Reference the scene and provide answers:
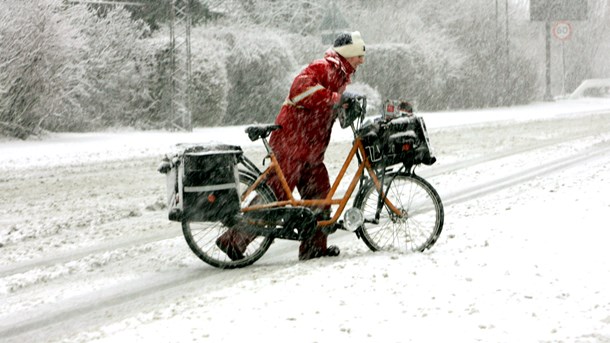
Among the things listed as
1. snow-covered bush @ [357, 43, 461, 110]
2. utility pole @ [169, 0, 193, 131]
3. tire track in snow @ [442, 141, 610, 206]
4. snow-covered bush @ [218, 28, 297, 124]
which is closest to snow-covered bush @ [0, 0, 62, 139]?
utility pole @ [169, 0, 193, 131]

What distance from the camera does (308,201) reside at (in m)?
6.28

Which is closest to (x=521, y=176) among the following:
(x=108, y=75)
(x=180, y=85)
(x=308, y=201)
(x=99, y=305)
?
(x=308, y=201)

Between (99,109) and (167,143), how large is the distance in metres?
5.52

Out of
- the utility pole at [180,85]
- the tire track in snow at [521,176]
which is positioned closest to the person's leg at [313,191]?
the tire track in snow at [521,176]

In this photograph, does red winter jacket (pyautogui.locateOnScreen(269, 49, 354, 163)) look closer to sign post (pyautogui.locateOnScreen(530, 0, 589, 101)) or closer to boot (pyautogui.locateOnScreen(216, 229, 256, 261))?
boot (pyautogui.locateOnScreen(216, 229, 256, 261))

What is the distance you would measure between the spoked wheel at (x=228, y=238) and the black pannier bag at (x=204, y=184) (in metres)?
0.23

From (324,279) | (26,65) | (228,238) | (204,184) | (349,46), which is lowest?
(324,279)

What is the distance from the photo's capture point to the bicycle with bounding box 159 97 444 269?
589 centimetres

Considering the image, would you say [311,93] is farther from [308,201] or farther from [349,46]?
[308,201]

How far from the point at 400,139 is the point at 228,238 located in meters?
→ 1.52

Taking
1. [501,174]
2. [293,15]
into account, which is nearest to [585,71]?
[293,15]

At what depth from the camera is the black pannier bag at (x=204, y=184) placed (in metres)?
5.84

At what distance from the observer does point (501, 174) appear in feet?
38.2

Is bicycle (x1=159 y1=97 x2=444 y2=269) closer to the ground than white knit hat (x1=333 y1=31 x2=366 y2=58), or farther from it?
closer to the ground
